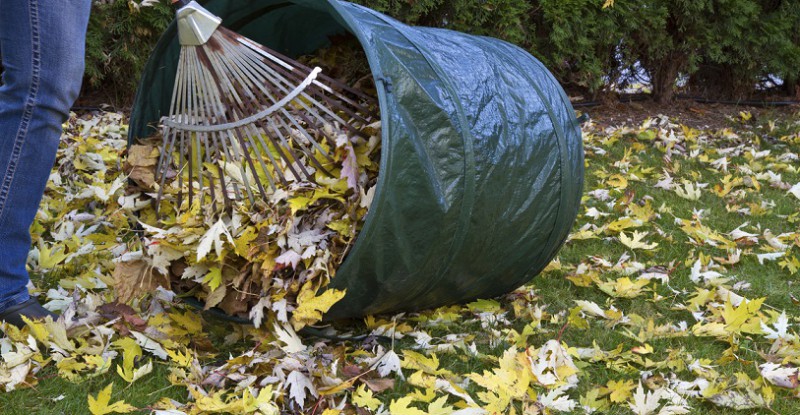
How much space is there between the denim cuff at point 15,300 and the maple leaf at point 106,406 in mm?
514

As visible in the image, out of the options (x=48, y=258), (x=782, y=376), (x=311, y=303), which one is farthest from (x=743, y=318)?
(x=48, y=258)

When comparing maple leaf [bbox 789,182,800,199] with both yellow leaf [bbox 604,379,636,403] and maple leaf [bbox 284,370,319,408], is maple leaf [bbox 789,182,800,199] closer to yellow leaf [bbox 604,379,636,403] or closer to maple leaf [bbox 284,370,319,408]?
yellow leaf [bbox 604,379,636,403]

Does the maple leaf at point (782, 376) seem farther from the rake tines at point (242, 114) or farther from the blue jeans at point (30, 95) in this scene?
the blue jeans at point (30, 95)

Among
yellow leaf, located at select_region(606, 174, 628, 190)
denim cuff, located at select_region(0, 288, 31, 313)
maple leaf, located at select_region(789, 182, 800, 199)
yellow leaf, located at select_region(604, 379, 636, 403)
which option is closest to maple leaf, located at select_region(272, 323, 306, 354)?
denim cuff, located at select_region(0, 288, 31, 313)

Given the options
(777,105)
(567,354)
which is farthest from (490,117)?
(777,105)

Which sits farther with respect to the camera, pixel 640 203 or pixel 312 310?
pixel 640 203

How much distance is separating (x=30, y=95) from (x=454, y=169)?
1.19 m

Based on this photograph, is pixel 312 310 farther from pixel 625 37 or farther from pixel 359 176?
pixel 625 37

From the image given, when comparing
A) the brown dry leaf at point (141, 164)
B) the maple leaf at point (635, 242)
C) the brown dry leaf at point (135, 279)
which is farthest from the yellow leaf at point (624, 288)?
the brown dry leaf at point (141, 164)

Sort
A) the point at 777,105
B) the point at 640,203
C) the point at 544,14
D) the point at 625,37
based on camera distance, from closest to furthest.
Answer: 1. the point at 640,203
2. the point at 544,14
3. the point at 625,37
4. the point at 777,105

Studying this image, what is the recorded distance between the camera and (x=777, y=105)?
6918 millimetres

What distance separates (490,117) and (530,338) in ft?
2.46

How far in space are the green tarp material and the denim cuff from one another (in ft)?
2.89

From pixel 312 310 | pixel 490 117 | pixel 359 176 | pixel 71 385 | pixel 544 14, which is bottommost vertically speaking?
pixel 71 385
